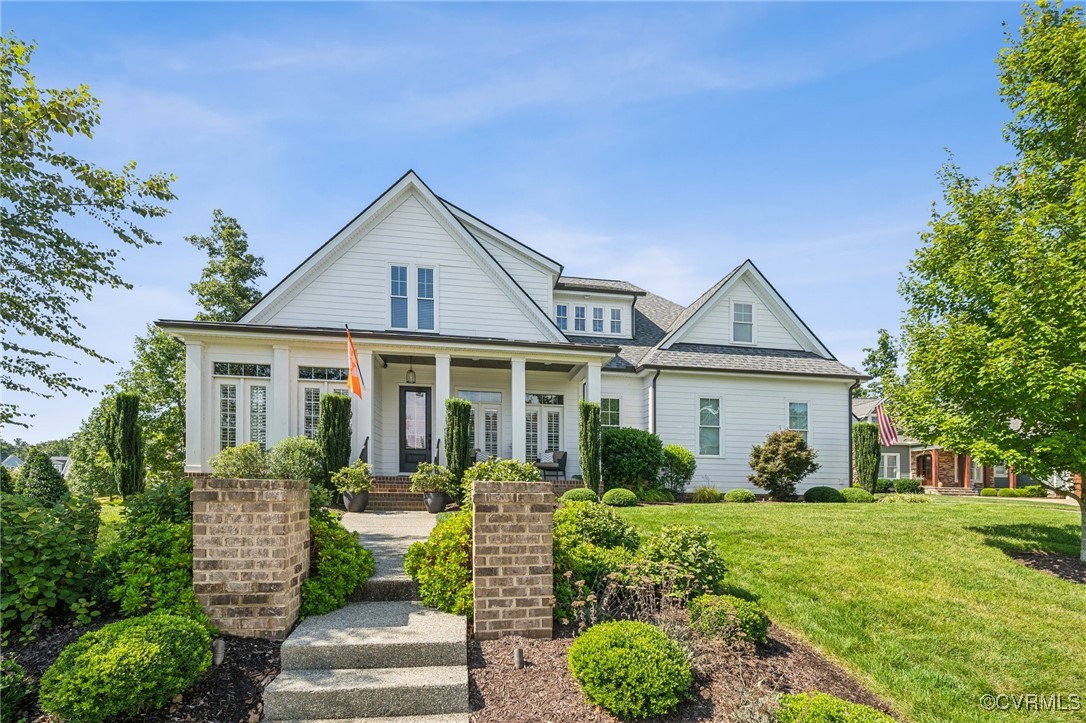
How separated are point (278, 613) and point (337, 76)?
679 cm

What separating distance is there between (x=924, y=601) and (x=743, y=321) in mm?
13196

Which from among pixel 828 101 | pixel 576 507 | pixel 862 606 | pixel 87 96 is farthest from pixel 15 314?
pixel 828 101

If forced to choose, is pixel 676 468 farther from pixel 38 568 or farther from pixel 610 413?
pixel 38 568

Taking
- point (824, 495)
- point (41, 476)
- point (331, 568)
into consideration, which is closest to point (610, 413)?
point (824, 495)

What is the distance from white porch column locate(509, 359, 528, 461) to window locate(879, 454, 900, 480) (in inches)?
1037

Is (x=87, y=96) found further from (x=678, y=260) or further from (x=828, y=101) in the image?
(x=678, y=260)

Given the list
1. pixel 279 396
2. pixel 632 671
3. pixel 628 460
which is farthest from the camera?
pixel 628 460

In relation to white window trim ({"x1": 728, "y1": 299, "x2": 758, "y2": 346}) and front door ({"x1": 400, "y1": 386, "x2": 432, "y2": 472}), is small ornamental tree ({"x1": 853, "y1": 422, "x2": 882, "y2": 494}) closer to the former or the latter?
white window trim ({"x1": 728, "y1": 299, "x2": 758, "y2": 346})

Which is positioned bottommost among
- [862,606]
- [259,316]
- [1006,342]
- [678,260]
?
[862,606]

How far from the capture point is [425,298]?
Answer: 15.4m

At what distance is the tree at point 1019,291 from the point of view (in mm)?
7422

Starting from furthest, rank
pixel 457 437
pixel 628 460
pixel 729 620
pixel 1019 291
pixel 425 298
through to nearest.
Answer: pixel 425 298, pixel 628 460, pixel 457 437, pixel 1019 291, pixel 729 620

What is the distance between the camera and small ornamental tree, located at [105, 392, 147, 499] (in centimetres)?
1226

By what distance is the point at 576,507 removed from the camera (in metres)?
6.34
